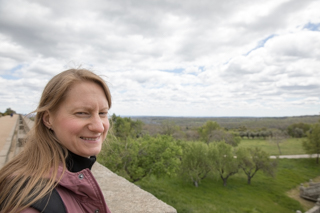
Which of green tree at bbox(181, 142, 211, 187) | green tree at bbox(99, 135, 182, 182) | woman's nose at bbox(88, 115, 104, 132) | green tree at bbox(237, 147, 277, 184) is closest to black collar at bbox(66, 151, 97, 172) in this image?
woman's nose at bbox(88, 115, 104, 132)

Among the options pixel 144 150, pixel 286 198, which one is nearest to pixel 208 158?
pixel 286 198

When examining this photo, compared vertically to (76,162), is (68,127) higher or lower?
higher

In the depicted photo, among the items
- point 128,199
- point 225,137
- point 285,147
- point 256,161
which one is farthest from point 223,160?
point 285,147

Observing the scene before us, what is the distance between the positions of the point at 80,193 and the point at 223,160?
38895 mm

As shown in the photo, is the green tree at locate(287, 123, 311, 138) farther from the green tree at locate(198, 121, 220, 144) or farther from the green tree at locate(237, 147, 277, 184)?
the green tree at locate(237, 147, 277, 184)

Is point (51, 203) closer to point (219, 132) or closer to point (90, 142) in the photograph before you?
point (90, 142)

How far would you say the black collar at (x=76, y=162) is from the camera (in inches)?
59.1

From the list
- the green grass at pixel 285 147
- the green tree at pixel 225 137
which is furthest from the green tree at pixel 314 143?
the green tree at pixel 225 137

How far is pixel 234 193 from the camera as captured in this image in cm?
3338

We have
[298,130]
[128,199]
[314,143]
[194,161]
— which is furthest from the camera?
[298,130]

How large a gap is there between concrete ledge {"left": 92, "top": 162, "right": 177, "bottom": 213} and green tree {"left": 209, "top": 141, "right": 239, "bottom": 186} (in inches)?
1344

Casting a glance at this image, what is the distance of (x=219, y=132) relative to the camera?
61125mm

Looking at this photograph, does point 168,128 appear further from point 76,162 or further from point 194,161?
point 76,162

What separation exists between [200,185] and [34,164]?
3800 cm
